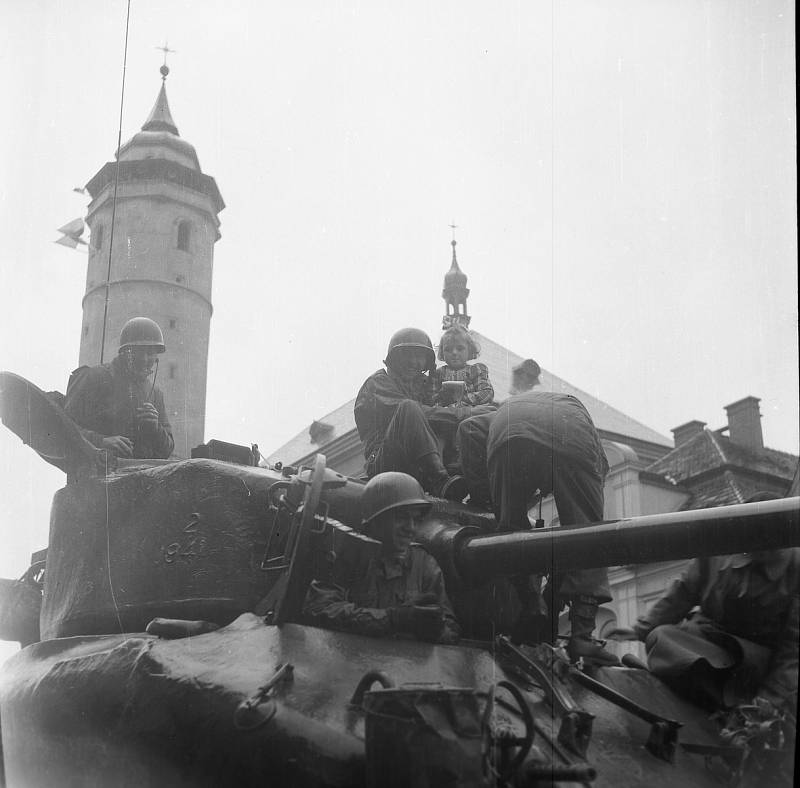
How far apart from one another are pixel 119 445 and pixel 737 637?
3545 mm

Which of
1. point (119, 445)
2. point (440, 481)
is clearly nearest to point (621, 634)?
point (440, 481)

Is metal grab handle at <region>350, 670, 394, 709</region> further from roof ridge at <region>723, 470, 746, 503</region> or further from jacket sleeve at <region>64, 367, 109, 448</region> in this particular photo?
roof ridge at <region>723, 470, 746, 503</region>

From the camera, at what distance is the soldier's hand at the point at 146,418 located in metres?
7.44

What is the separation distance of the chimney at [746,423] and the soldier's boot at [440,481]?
125 inches

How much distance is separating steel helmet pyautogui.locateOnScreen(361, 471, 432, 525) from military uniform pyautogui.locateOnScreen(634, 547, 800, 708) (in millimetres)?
1519

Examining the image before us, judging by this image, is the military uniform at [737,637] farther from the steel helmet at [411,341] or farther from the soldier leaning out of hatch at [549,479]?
the steel helmet at [411,341]

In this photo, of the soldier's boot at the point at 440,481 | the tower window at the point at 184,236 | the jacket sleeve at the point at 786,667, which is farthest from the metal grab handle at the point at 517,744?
the tower window at the point at 184,236

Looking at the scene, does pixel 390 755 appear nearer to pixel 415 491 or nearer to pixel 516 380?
pixel 415 491

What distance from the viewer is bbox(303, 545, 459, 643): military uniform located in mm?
5539

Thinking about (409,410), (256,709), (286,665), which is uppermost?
(409,410)

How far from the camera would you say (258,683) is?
4.98m

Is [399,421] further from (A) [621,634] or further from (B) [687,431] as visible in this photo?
(B) [687,431]

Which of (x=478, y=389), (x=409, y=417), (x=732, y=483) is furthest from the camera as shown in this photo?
(x=732, y=483)

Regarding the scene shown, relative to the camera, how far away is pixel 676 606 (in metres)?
6.61
